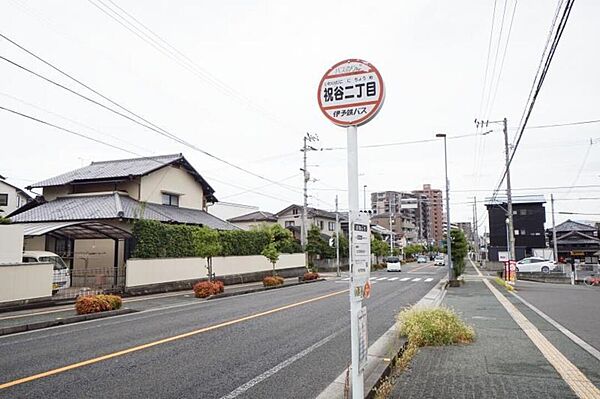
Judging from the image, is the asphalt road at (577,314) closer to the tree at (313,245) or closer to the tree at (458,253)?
the tree at (458,253)

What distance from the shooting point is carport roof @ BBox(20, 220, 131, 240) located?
17.9 metres

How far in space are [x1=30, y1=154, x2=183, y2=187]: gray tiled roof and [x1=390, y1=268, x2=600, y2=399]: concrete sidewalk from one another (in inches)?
853

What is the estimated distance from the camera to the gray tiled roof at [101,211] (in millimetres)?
20719

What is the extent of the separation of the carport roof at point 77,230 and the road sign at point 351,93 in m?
17.0

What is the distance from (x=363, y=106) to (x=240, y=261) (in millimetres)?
23837

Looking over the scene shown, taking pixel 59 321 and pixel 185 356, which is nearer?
pixel 185 356

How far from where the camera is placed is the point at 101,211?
21.1 m

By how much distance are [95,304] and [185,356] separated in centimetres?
689

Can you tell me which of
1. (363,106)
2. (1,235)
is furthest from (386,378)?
(1,235)

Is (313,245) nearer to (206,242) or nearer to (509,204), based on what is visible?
(509,204)

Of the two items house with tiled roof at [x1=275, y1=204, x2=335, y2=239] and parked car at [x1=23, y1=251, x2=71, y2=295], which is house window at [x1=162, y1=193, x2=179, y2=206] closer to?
parked car at [x1=23, y1=251, x2=71, y2=295]

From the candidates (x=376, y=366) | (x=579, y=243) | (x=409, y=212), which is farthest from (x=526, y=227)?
(x=409, y=212)

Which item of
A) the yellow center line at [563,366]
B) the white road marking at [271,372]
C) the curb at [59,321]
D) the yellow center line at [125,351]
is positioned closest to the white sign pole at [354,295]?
the white road marking at [271,372]

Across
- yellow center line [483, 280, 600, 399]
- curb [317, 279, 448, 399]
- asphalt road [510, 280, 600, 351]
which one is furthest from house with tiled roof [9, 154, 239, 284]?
asphalt road [510, 280, 600, 351]
